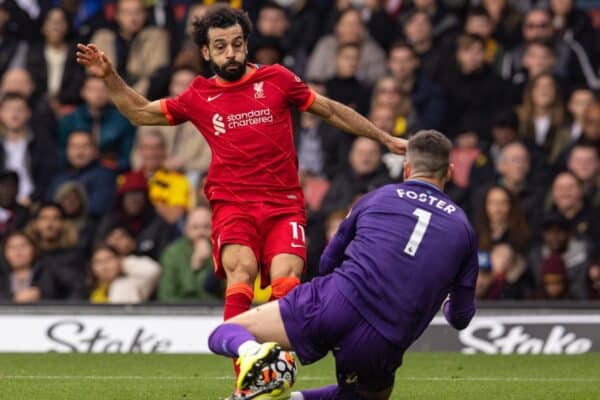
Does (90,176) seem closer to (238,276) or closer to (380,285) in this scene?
(238,276)

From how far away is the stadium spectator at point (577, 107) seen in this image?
55.3 ft

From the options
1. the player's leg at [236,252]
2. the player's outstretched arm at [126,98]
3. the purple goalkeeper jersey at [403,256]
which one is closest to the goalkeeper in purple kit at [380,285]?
the purple goalkeeper jersey at [403,256]

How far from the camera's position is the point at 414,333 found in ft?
28.6

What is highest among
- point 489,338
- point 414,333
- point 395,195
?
point 395,195

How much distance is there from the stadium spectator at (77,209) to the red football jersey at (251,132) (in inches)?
257

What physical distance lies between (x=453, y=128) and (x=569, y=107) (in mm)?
1243

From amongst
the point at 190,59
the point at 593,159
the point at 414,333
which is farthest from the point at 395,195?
the point at 190,59

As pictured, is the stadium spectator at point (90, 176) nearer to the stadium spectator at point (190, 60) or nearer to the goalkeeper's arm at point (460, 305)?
the stadium spectator at point (190, 60)

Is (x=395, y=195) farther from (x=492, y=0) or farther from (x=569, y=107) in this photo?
(x=492, y=0)

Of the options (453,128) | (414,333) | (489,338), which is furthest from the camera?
(453,128)

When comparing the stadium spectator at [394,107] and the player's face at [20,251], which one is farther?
the stadium spectator at [394,107]

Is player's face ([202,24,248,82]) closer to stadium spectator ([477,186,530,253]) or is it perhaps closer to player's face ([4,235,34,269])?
stadium spectator ([477,186,530,253])

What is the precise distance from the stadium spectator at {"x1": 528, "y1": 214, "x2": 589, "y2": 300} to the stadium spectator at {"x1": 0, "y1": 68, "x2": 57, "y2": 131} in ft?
18.0

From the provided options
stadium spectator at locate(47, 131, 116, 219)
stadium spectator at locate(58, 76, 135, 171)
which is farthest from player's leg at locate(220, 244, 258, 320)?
stadium spectator at locate(58, 76, 135, 171)
